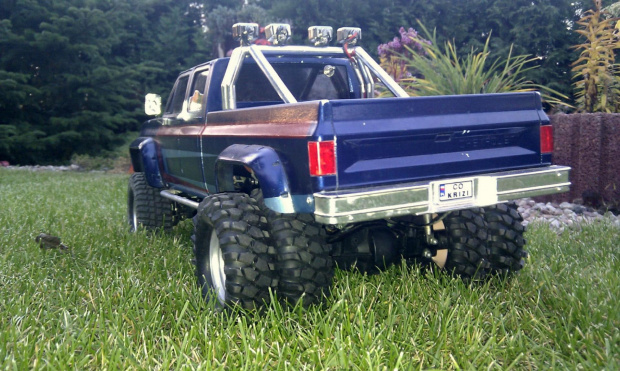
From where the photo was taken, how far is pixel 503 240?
4078mm

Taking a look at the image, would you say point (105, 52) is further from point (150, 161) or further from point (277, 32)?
point (277, 32)

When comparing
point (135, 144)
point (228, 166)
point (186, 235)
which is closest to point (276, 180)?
point (228, 166)

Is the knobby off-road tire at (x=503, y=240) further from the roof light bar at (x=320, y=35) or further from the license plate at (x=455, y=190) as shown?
the roof light bar at (x=320, y=35)

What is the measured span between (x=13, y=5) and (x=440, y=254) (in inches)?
777

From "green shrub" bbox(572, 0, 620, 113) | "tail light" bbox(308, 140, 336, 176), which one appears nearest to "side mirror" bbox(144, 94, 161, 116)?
"tail light" bbox(308, 140, 336, 176)

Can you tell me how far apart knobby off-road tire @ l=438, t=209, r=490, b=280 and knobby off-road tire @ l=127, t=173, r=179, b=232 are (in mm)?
3011

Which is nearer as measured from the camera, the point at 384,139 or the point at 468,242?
the point at 384,139

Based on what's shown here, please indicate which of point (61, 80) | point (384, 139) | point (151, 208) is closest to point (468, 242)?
point (384, 139)

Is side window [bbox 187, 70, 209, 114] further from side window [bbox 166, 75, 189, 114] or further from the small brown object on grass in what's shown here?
the small brown object on grass

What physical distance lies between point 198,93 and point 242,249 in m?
2.19

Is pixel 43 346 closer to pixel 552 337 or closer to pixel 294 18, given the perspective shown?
pixel 552 337

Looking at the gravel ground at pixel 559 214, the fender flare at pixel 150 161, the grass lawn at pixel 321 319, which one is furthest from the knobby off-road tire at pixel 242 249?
the gravel ground at pixel 559 214

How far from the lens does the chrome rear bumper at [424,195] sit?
3.09 metres

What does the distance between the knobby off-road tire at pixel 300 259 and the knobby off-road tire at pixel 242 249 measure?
0.24 ft
